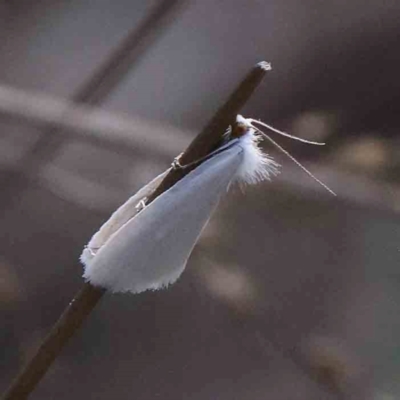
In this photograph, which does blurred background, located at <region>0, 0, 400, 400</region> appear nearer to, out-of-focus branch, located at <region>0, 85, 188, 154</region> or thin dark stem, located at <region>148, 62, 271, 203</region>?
out-of-focus branch, located at <region>0, 85, 188, 154</region>

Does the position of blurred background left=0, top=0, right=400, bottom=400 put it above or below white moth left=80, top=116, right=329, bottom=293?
above

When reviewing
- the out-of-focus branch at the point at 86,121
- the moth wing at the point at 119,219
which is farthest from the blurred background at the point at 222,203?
the moth wing at the point at 119,219

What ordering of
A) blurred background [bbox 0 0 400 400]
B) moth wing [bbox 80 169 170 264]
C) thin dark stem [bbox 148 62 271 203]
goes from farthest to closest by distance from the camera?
blurred background [bbox 0 0 400 400]
moth wing [bbox 80 169 170 264]
thin dark stem [bbox 148 62 271 203]

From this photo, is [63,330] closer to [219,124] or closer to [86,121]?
[219,124]

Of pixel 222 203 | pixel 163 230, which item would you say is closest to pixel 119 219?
pixel 163 230

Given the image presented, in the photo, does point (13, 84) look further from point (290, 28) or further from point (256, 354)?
point (256, 354)

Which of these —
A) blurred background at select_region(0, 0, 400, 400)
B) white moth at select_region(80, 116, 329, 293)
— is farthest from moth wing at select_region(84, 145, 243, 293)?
blurred background at select_region(0, 0, 400, 400)

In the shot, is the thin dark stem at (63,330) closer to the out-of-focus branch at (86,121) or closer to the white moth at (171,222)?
the white moth at (171,222)
